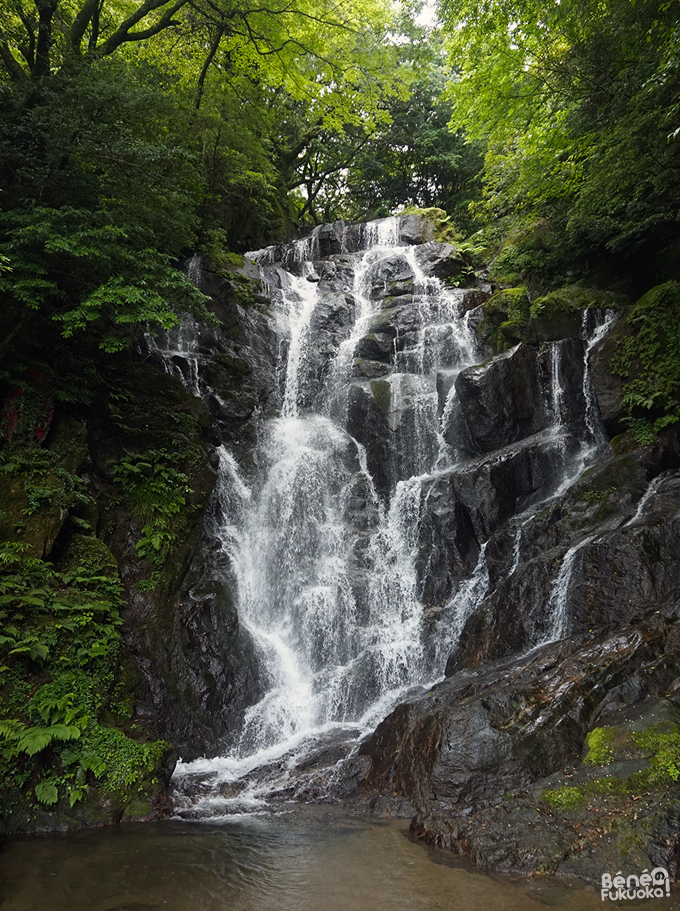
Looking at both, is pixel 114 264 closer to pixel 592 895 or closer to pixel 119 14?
pixel 119 14

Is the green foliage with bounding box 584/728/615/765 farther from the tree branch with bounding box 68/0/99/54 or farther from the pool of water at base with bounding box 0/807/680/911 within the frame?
the tree branch with bounding box 68/0/99/54

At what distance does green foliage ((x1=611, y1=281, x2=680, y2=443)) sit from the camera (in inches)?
385

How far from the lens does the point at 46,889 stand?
445 centimetres

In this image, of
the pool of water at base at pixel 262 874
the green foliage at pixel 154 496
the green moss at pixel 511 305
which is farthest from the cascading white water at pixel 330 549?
the pool of water at base at pixel 262 874

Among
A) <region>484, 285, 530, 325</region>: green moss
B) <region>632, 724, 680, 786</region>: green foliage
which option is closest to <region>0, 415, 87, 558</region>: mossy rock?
<region>632, 724, 680, 786</region>: green foliage

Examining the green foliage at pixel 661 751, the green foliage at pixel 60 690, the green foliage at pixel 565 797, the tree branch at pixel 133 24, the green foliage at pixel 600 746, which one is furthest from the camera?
the tree branch at pixel 133 24

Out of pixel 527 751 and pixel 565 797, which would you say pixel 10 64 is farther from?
pixel 565 797

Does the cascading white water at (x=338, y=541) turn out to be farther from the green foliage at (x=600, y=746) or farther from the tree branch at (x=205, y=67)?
the tree branch at (x=205, y=67)

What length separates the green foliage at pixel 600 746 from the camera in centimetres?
514

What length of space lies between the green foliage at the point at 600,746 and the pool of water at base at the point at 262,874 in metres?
1.41

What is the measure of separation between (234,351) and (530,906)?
552 inches

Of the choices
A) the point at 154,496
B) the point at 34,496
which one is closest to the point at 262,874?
the point at 34,496

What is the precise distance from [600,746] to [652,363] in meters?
7.70

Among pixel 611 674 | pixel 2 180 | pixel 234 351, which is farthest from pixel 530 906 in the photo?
pixel 234 351
